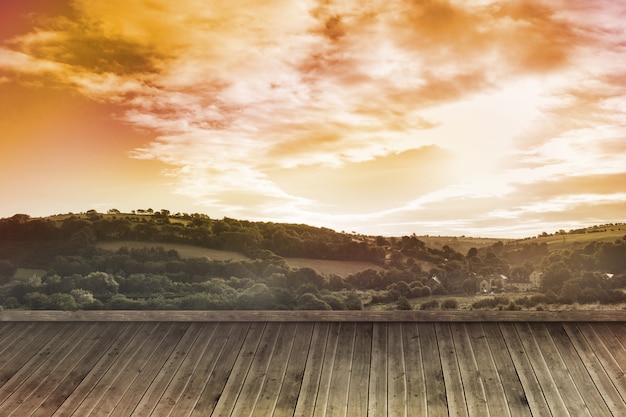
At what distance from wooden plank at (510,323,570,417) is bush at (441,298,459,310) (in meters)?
5.53

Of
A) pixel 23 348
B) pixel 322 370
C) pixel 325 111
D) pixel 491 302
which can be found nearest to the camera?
pixel 322 370

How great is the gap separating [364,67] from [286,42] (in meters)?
Result: 1.38

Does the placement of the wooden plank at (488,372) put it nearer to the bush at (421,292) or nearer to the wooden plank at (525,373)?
the wooden plank at (525,373)

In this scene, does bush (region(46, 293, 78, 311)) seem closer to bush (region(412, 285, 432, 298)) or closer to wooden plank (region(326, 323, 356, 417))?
bush (region(412, 285, 432, 298))

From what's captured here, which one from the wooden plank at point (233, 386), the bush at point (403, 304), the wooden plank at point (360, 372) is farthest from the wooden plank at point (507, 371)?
the bush at point (403, 304)

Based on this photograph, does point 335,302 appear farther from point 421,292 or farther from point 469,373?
point 469,373

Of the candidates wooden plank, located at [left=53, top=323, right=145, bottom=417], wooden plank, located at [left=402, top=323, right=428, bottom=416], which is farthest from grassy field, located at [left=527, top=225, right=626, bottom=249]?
wooden plank, located at [left=53, top=323, right=145, bottom=417]

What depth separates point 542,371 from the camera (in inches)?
176

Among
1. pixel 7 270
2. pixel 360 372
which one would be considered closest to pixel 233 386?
pixel 360 372

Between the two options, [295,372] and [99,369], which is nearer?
[295,372]

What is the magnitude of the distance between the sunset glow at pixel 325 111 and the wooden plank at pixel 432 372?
612cm

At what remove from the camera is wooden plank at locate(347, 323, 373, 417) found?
4202 millimetres

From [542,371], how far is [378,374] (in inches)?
47.6

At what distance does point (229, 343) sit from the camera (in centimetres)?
518
